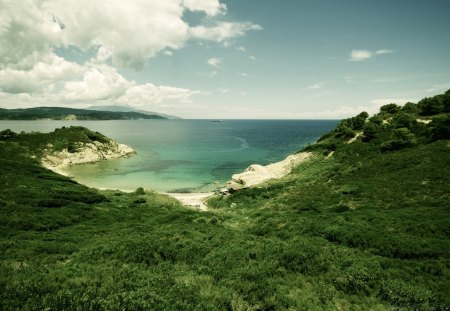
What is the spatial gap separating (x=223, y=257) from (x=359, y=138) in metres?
49.7

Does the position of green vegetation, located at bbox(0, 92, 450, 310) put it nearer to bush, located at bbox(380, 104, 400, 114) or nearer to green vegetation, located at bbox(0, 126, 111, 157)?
bush, located at bbox(380, 104, 400, 114)

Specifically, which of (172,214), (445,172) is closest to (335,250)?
(172,214)

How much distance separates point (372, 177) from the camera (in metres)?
33.6

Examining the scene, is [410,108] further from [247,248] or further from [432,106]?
[247,248]

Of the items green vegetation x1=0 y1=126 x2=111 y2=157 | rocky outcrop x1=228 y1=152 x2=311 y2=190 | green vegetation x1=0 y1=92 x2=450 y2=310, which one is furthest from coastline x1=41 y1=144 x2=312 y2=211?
green vegetation x1=0 y1=92 x2=450 y2=310

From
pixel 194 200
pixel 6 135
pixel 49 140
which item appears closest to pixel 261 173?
pixel 194 200

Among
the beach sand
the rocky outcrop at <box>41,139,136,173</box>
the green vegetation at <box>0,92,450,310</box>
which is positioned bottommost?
the beach sand

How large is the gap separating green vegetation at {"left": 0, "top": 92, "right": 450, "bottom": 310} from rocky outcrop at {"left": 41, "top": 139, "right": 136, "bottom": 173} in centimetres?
4713

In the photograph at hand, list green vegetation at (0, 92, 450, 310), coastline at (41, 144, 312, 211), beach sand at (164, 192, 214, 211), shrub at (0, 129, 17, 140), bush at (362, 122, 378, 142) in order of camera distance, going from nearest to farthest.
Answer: green vegetation at (0, 92, 450, 310) → beach sand at (164, 192, 214, 211) → coastline at (41, 144, 312, 211) → bush at (362, 122, 378, 142) → shrub at (0, 129, 17, 140)

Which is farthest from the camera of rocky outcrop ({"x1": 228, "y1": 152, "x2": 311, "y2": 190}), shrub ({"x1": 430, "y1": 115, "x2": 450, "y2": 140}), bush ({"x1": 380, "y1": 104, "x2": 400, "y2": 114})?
bush ({"x1": 380, "y1": 104, "x2": 400, "y2": 114})

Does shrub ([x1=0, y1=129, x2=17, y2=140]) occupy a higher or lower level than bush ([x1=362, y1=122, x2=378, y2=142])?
lower

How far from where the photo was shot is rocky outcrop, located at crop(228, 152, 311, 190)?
50.2 metres

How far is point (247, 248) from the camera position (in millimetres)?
17734

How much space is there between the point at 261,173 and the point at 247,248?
37.9 m
